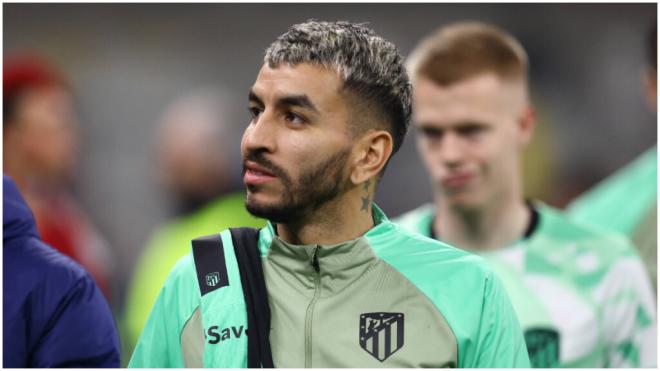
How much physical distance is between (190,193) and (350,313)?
13.4 ft

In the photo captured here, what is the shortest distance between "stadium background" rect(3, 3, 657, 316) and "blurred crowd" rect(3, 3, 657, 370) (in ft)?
0.51

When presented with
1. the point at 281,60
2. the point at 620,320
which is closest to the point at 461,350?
the point at 281,60

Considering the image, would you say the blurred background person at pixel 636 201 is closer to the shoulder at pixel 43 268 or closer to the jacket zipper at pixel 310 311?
the jacket zipper at pixel 310 311

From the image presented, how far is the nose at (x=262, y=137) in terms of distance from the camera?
2455mm

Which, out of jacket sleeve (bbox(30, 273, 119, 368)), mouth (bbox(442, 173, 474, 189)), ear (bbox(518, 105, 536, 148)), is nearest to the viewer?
jacket sleeve (bbox(30, 273, 119, 368))

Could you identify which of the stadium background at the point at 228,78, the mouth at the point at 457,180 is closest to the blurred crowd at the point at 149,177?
the stadium background at the point at 228,78

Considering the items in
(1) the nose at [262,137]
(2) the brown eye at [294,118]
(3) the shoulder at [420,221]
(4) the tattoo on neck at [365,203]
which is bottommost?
(3) the shoulder at [420,221]

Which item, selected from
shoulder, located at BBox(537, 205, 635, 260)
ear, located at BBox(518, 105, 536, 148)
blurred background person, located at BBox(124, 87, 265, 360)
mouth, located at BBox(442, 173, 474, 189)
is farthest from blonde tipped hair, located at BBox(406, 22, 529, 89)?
blurred background person, located at BBox(124, 87, 265, 360)

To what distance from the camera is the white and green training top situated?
15.1 ft

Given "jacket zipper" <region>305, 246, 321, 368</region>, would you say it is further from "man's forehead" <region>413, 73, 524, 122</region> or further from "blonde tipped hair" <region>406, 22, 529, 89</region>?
"blonde tipped hair" <region>406, 22, 529, 89</region>

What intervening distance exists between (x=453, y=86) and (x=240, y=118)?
2534 millimetres

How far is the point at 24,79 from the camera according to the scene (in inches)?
248

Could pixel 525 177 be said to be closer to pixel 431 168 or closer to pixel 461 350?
pixel 431 168

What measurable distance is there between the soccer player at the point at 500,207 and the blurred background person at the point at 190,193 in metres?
1.22
